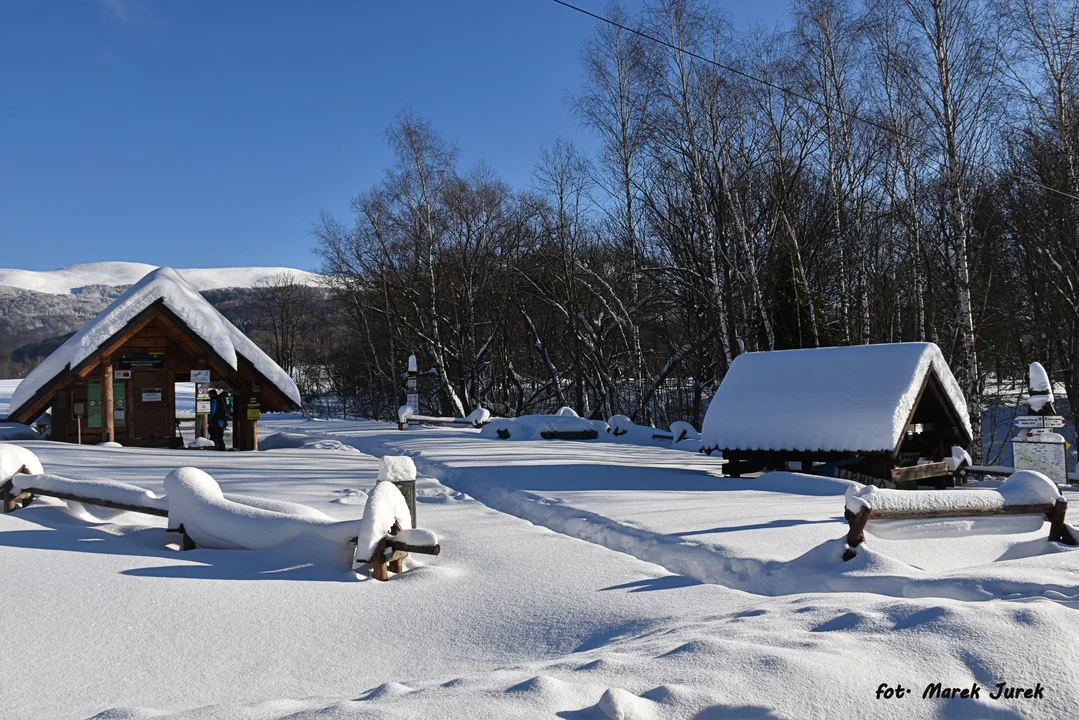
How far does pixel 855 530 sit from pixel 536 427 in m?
14.4

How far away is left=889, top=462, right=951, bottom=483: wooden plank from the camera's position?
1147 cm

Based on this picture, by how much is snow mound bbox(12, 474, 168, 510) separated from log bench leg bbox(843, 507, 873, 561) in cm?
597

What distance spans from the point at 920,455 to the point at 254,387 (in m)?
13.6

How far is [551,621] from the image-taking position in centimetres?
550

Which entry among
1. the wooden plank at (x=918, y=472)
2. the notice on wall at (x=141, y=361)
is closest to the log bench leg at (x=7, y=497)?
the notice on wall at (x=141, y=361)

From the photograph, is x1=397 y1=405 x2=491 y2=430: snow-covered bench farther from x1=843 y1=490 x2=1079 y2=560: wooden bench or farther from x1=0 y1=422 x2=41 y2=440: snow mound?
x1=843 y1=490 x2=1079 y2=560: wooden bench

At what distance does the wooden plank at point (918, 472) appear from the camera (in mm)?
11469

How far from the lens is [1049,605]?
455 cm

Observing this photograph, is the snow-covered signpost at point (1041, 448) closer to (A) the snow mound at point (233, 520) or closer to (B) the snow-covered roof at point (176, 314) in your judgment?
(A) the snow mound at point (233, 520)

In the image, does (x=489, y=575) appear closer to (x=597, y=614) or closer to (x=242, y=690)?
(x=597, y=614)

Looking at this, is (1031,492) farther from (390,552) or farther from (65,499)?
(65,499)

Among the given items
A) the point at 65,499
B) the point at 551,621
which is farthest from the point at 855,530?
the point at 65,499

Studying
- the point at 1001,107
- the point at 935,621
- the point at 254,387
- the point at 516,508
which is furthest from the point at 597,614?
the point at 1001,107

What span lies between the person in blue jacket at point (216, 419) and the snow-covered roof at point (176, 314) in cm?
296
